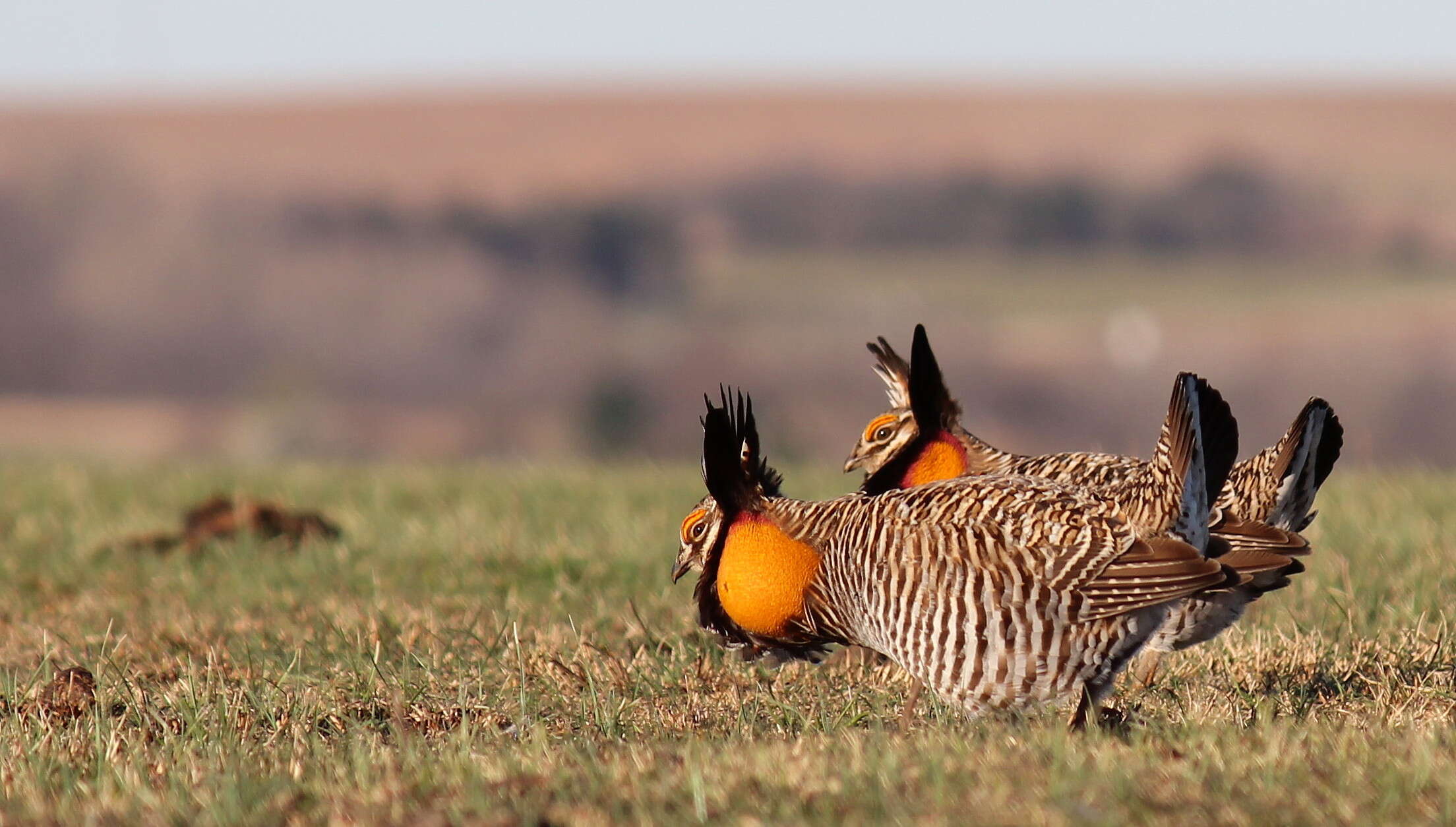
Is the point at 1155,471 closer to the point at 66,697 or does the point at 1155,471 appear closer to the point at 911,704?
the point at 911,704

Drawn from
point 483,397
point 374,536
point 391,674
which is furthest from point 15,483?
point 483,397

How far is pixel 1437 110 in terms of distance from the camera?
49.9 m

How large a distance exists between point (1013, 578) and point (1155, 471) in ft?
1.86

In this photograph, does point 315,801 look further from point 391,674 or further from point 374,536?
point 374,536

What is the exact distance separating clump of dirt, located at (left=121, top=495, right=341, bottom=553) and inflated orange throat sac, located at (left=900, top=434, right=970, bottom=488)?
2.75m

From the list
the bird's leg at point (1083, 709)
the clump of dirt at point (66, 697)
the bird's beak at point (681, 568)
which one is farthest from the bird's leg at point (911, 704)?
the clump of dirt at point (66, 697)

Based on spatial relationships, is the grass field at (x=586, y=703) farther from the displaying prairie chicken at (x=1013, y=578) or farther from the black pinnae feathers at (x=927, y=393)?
the black pinnae feathers at (x=927, y=393)

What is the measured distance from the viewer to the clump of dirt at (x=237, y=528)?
23.0ft

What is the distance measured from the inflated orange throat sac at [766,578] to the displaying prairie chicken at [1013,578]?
0.5 inches

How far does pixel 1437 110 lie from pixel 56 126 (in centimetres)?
4034

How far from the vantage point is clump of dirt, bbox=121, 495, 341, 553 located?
7.02 meters

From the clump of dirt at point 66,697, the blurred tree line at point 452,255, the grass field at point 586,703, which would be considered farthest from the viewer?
the blurred tree line at point 452,255

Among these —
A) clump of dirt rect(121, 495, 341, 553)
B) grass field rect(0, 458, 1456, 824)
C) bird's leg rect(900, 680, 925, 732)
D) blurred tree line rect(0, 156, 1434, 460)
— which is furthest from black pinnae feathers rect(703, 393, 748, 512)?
blurred tree line rect(0, 156, 1434, 460)

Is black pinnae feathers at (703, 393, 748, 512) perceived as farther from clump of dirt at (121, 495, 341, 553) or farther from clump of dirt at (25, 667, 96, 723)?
clump of dirt at (121, 495, 341, 553)
